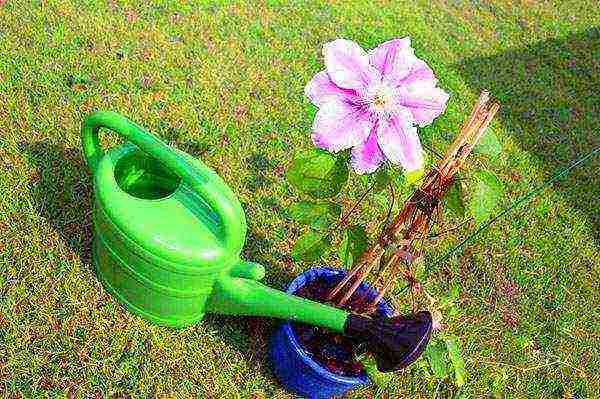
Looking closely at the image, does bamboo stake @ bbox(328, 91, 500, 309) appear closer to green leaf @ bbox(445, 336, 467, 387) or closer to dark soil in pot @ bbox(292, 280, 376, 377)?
dark soil in pot @ bbox(292, 280, 376, 377)

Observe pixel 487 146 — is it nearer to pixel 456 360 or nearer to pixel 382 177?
pixel 382 177

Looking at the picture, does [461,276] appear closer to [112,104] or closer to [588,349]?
[588,349]

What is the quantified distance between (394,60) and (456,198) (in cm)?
51

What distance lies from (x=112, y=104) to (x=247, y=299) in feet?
4.89

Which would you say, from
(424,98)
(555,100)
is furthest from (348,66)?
(555,100)

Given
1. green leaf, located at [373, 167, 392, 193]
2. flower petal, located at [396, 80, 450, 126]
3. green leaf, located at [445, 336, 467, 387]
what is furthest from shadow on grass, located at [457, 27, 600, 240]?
flower petal, located at [396, 80, 450, 126]

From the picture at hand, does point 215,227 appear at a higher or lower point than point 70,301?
higher

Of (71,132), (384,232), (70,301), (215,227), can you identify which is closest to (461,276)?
(384,232)

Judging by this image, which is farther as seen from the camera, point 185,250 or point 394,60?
point 185,250

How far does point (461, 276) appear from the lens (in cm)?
299

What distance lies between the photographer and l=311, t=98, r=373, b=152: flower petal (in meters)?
1.49

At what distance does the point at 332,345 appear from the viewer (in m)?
2.29

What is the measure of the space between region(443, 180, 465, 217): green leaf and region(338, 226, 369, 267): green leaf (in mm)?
357

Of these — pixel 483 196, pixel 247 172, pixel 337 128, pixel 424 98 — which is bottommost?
pixel 247 172
